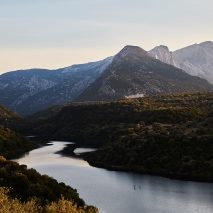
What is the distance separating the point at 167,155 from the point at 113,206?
63325 mm

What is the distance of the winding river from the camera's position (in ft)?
345

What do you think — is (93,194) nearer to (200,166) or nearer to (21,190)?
(21,190)

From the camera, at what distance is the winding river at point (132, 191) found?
105 m

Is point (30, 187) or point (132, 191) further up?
point (30, 187)

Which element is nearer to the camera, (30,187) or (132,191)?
(30,187)

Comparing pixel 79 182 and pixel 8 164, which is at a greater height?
pixel 8 164

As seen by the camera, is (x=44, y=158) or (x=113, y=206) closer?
(x=113, y=206)

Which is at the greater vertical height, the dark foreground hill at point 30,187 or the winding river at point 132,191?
the dark foreground hill at point 30,187

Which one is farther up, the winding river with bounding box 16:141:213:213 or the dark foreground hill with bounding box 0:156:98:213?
the dark foreground hill with bounding box 0:156:98:213

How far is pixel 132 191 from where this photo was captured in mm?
124125

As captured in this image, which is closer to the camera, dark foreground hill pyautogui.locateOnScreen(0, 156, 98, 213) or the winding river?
dark foreground hill pyautogui.locateOnScreen(0, 156, 98, 213)

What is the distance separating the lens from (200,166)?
5994 inches

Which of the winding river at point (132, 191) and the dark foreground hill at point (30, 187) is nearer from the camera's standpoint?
the dark foreground hill at point (30, 187)

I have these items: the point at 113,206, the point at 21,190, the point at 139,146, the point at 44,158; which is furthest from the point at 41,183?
the point at 44,158
